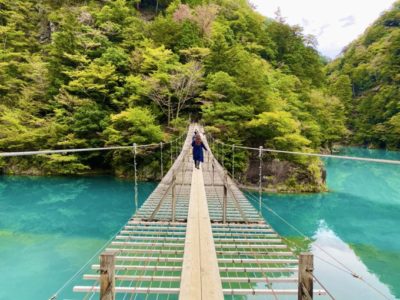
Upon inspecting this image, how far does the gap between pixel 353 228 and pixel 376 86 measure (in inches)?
999

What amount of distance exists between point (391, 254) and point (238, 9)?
53.9 ft

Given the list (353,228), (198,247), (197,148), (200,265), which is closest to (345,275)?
(353,228)

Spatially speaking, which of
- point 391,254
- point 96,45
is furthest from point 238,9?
point 391,254

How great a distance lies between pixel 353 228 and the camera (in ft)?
27.4

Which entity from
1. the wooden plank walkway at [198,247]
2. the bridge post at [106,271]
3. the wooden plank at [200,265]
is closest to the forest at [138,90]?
the wooden plank walkway at [198,247]

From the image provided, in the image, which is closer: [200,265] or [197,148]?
[200,265]

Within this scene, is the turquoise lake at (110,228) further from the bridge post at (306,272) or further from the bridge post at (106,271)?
the bridge post at (106,271)

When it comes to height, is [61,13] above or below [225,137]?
above

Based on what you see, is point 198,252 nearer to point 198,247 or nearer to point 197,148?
point 198,247

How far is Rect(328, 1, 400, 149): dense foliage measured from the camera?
80.8 ft

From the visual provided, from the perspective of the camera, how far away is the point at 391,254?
6.60 meters

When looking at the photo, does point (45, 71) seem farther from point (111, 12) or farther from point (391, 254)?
point (391, 254)

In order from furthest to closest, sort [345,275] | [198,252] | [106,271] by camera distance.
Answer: [345,275], [198,252], [106,271]

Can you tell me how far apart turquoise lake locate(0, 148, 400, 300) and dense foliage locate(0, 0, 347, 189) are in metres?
1.17
